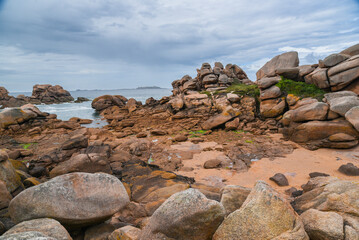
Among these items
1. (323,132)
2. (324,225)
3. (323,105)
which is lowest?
(323,132)

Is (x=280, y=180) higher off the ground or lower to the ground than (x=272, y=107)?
lower

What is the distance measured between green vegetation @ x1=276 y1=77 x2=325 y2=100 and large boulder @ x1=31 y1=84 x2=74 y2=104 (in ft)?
206

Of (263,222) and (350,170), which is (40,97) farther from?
(350,170)

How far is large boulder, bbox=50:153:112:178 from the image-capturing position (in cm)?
781

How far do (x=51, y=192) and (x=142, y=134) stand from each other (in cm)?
1304

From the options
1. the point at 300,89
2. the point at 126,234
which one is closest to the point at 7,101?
the point at 126,234

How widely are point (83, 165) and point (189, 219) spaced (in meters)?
6.44

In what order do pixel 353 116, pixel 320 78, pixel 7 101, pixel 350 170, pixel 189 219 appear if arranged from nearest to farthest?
pixel 189 219 → pixel 350 170 → pixel 353 116 → pixel 320 78 → pixel 7 101

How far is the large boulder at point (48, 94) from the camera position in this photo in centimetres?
5829

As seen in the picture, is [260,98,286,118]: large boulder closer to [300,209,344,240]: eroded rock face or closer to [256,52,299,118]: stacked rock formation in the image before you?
[256,52,299,118]: stacked rock formation

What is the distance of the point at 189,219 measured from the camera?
3213 mm

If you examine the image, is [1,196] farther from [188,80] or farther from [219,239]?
[188,80]

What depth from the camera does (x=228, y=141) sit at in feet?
46.0

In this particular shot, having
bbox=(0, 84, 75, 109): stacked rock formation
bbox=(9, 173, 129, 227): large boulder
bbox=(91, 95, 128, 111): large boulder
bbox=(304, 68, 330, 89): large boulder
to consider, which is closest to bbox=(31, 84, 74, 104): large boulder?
bbox=(0, 84, 75, 109): stacked rock formation
